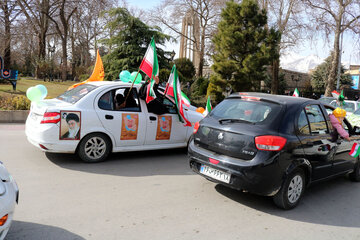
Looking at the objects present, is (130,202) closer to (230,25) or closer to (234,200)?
(234,200)

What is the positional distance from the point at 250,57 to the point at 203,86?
16.8ft

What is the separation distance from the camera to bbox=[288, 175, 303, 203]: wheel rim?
14.2 ft

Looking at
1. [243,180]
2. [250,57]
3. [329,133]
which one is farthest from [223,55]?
[243,180]

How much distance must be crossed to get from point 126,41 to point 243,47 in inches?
274

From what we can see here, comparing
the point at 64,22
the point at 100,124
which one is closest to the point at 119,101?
the point at 100,124

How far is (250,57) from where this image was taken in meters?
16.6

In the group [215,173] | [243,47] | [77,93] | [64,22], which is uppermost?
[64,22]

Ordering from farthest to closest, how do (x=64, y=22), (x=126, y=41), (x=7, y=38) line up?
(x=64, y=22), (x=7, y=38), (x=126, y=41)

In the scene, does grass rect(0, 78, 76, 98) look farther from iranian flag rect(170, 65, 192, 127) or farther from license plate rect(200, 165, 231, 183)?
license plate rect(200, 165, 231, 183)

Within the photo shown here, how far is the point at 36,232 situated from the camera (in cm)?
336

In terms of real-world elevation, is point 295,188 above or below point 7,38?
below

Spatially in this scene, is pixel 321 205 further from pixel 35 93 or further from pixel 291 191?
pixel 35 93

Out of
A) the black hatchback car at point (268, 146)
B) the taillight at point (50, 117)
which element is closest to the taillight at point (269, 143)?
the black hatchback car at point (268, 146)

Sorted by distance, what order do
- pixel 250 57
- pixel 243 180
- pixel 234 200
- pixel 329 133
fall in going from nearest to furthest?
pixel 243 180
pixel 234 200
pixel 329 133
pixel 250 57
